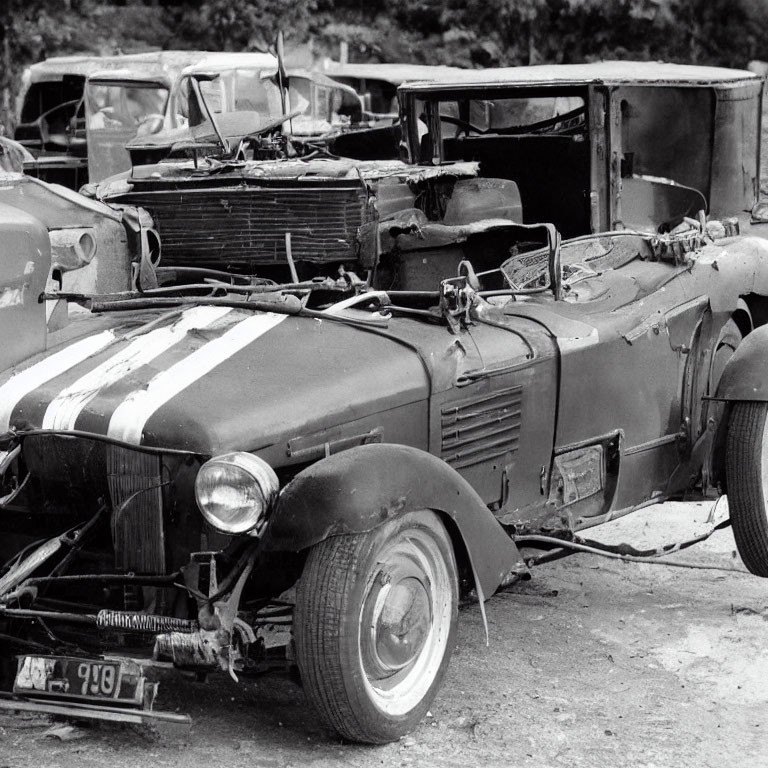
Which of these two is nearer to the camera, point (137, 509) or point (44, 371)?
point (137, 509)

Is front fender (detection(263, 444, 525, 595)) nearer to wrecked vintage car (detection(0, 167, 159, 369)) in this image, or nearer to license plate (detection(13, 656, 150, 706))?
license plate (detection(13, 656, 150, 706))

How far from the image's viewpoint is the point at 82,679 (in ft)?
11.3

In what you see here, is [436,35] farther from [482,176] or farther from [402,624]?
[402,624]

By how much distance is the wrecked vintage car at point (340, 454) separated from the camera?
3.48 metres

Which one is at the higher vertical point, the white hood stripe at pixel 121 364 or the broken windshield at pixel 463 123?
the broken windshield at pixel 463 123

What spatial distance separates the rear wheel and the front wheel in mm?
1655

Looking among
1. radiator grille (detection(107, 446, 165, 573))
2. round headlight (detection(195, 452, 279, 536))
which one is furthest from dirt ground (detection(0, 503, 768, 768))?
round headlight (detection(195, 452, 279, 536))

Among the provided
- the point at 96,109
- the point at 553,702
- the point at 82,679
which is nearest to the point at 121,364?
the point at 82,679

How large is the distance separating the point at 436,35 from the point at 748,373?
53.2 ft

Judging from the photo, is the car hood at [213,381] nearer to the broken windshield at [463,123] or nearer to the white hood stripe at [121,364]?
the white hood stripe at [121,364]

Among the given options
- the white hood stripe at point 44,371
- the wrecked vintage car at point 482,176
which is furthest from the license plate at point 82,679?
the wrecked vintage car at point 482,176

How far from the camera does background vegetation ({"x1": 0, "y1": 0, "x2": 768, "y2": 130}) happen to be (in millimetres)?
18500

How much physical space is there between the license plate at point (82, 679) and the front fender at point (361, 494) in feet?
1.65

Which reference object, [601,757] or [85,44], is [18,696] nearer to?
[601,757]
